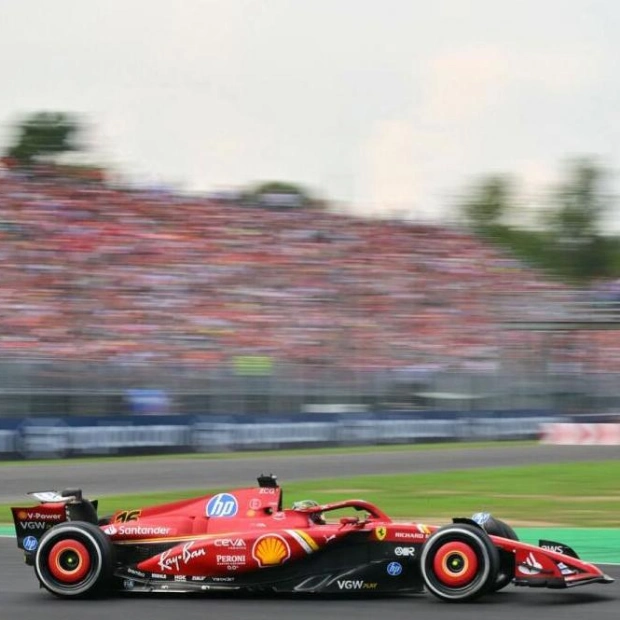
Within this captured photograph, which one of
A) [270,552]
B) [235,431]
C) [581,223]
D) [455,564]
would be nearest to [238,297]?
[235,431]

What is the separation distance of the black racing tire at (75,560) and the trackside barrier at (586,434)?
18769mm

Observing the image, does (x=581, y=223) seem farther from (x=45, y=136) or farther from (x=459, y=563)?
(x=459, y=563)

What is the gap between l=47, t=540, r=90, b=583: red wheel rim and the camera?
7.07 m

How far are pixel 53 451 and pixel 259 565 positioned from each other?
13.7m

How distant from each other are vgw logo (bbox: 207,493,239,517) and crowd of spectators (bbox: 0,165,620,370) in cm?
1249

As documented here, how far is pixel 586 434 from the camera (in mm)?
25000

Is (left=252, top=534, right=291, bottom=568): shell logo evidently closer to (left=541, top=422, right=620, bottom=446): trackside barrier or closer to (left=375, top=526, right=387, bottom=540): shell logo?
(left=375, top=526, right=387, bottom=540): shell logo

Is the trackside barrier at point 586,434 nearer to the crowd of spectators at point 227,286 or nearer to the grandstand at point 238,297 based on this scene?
the grandstand at point 238,297

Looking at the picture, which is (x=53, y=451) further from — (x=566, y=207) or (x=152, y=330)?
(x=566, y=207)

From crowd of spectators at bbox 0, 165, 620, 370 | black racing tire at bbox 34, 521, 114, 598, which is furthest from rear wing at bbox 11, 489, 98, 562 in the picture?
crowd of spectators at bbox 0, 165, 620, 370

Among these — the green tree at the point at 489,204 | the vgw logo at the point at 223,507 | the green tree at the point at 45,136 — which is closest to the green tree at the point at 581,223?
the green tree at the point at 489,204

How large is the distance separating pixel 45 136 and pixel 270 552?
132ft

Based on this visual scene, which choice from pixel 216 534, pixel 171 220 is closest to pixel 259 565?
pixel 216 534

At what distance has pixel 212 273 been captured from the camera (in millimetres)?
24422
